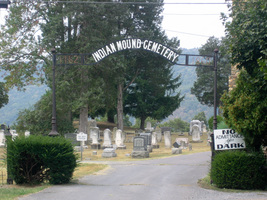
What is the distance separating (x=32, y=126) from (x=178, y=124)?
34.8 metres

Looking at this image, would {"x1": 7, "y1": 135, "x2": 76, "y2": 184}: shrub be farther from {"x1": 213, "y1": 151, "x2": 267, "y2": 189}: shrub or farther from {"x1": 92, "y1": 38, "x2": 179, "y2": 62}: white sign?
{"x1": 92, "y1": 38, "x2": 179, "y2": 62}: white sign

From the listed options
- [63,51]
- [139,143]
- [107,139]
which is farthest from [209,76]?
[139,143]

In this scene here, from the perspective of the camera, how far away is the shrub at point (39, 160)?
12234mm

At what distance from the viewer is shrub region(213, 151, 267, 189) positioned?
1141 centimetres

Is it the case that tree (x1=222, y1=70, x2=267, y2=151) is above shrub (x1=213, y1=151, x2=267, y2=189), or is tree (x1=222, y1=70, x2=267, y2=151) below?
above

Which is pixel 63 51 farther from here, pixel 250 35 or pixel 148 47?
pixel 250 35

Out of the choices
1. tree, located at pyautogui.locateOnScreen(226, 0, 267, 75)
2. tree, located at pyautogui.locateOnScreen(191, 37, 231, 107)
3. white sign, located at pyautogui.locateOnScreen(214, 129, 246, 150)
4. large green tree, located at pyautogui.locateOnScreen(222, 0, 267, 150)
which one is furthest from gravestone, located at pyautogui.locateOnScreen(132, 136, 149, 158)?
tree, located at pyautogui.locateOnScreen(191, 37, 231, 107)

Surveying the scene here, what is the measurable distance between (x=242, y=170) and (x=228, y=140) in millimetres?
1207

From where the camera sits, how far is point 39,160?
12.4 m

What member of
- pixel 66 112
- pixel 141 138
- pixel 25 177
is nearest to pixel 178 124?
pixel 66 112

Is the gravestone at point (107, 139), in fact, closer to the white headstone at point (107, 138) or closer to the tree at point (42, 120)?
the white headstone at point (107, 138)

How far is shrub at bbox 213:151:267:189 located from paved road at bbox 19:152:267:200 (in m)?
0.66

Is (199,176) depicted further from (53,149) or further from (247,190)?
(53,149)

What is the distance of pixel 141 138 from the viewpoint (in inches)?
930
